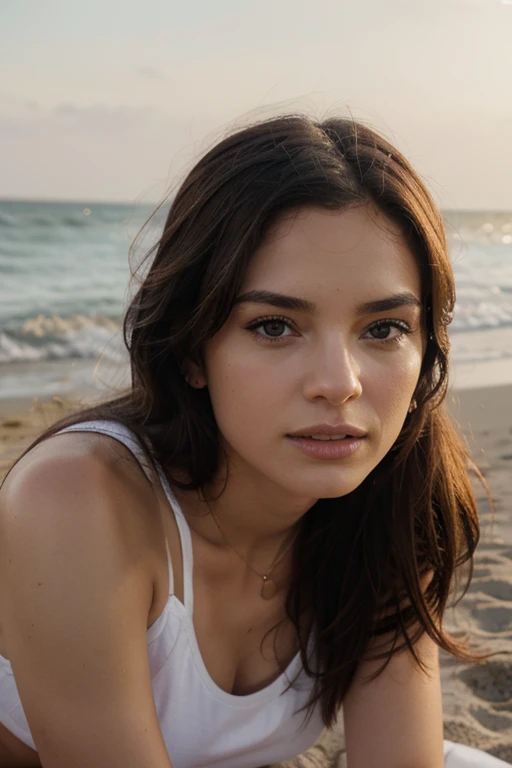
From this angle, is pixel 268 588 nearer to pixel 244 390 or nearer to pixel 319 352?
pixel 244 390

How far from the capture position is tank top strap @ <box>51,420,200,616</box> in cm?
206

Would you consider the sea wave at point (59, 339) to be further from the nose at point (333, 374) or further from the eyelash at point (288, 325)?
the nose at point (333, 374)

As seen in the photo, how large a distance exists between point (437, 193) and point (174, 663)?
1434mm

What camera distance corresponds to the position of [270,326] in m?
1.88

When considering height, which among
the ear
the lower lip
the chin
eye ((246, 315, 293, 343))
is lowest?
the chin

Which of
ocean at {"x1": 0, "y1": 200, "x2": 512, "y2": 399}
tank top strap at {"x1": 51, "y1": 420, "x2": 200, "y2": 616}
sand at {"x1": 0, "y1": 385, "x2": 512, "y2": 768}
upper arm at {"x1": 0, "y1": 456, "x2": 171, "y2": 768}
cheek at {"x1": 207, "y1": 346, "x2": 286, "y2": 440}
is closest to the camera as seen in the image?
upper arm at {"x1": 0, "y1": 456, "x2": 171, "y2": 768}

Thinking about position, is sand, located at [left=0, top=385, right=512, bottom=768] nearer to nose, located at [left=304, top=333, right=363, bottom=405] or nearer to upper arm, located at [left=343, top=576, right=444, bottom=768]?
upper arm, located at [left=343, top=576, right=444, bottom=768]

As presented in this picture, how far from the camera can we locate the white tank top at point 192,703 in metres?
2.07

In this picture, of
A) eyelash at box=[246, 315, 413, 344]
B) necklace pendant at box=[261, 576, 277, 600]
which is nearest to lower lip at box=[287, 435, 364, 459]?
eyelash at box=[246, 315, 413, 344]

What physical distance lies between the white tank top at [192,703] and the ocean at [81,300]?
35.8 inches

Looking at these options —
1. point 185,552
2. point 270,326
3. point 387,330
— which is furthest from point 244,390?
point 185,552

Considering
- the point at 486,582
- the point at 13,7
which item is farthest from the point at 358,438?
the point at 13,7

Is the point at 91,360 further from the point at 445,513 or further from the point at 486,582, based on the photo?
the point at 445,513

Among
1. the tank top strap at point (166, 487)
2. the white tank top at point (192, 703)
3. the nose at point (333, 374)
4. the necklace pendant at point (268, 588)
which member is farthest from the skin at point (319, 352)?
the necklace pendant at point (268, 588)
